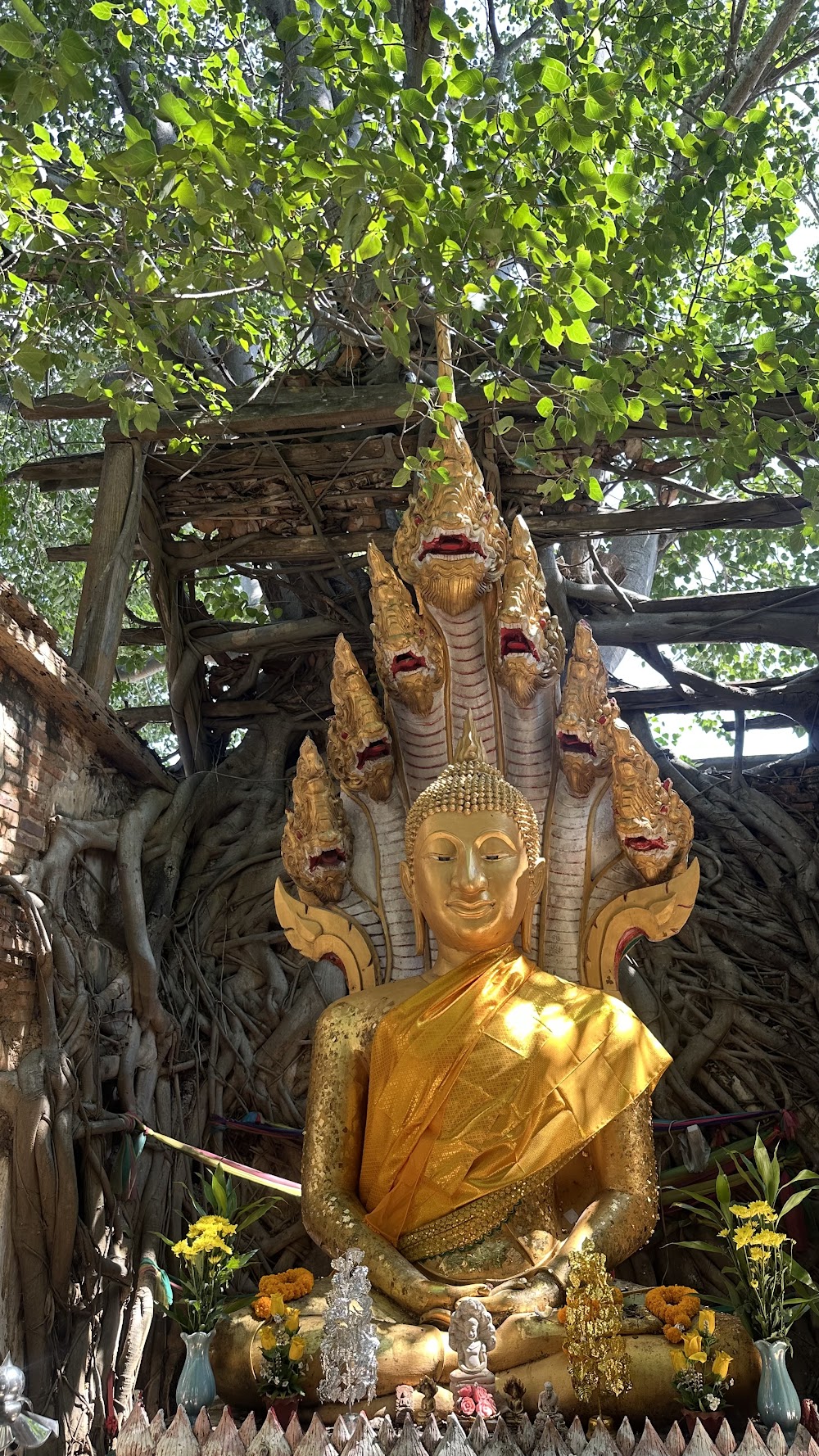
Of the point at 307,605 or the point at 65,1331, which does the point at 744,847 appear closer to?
the point at 307,605

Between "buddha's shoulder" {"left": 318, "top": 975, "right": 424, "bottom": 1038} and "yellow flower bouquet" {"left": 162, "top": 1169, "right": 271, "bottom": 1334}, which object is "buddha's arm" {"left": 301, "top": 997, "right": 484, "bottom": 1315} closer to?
"buddha's shoulder" {"left": 318, "top": 975, "right": 424, "bottom": 1038}

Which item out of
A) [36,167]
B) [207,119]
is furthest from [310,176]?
[36,167]

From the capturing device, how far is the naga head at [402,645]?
438 cm

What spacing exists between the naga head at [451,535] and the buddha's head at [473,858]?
0.67 meters

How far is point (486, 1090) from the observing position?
12.0 feet

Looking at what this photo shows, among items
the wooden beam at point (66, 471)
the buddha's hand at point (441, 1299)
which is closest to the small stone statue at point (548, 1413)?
the buddha's hand at point (441, 1299)

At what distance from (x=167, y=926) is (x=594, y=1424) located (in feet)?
12.7

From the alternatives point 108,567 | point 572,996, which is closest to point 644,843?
point 572,996

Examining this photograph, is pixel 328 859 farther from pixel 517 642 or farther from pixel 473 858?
pixel 517 642

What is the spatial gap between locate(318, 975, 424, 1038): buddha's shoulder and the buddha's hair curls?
0.38 metres

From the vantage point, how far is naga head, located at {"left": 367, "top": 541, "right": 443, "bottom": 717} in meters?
4.38

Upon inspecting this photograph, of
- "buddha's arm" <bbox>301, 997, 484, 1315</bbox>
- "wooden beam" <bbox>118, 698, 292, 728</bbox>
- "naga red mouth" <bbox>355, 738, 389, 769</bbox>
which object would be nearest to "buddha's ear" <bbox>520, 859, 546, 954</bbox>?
"buddha's arm" <bbox>301, 997, 484, 1315</bbox>

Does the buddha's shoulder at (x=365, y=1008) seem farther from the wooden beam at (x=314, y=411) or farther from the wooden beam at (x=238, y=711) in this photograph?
the wooden beam at (x=238, y=711)

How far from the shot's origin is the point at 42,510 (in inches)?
352
